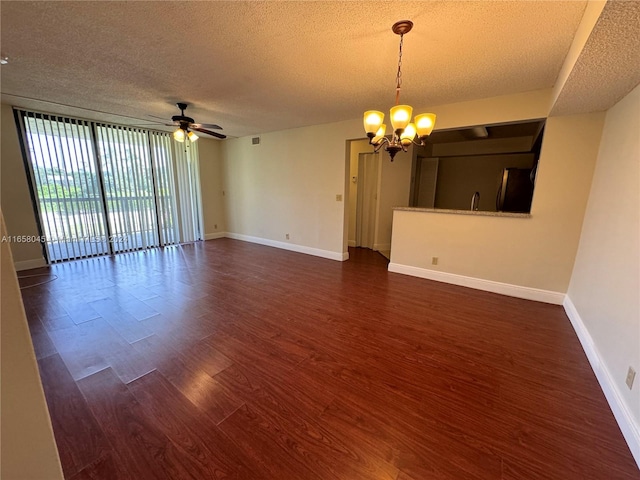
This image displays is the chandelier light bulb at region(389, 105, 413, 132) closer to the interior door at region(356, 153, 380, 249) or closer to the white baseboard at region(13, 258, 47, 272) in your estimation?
the interior door at region(356, 153, 380, 249)

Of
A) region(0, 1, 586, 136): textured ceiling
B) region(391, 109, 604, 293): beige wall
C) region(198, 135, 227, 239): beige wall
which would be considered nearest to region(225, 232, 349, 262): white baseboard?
region(198, 135, 227, 239): beige wall

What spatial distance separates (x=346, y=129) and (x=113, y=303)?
4.11m

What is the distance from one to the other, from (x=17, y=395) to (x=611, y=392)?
115 inches

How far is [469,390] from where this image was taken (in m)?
1.77

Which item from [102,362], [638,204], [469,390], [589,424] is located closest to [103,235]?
[102,362]

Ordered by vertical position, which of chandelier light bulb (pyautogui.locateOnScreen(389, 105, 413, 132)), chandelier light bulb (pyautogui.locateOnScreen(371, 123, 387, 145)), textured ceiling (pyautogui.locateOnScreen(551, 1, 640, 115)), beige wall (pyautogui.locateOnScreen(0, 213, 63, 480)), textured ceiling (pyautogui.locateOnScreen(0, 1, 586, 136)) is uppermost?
textured ceiling (pyautogui.locateOnScreen(0, 1, 586, 136))

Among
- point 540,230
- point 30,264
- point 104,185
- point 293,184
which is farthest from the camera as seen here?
point 293,184

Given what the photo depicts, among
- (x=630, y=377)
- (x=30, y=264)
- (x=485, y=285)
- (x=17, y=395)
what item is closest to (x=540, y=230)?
(x=485, y=285)

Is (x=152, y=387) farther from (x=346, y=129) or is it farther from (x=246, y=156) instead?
(x=246, y=156)

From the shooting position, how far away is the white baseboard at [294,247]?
16.1 ft

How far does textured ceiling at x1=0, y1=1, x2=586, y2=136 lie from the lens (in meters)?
1.72

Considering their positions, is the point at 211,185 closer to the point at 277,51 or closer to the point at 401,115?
the point at 277,51

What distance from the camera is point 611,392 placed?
167cm

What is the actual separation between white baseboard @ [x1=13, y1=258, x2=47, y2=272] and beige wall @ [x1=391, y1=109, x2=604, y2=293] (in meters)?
6.10
